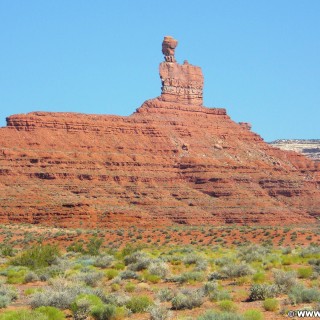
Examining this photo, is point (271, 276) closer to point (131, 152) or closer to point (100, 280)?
point (100, 280)

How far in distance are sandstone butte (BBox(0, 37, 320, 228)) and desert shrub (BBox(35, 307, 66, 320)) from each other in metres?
50.9

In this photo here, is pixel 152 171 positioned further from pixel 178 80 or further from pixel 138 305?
pixel 138 305

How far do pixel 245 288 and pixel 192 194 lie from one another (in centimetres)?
7054

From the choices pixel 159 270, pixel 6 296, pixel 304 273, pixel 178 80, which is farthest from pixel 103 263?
A: pixel 178 80

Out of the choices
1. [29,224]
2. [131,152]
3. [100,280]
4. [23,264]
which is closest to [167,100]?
[131,152]

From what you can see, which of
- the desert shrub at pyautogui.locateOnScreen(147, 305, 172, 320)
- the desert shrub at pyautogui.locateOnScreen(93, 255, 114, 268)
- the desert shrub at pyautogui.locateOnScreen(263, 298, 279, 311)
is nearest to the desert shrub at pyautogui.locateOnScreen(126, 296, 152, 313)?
the desert shrub at pyautogui.locateOnScreen(147, 305, 172, 320)

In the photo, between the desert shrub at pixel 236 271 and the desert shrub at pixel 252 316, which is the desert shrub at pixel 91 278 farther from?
the desert shrub at pixel 252 316

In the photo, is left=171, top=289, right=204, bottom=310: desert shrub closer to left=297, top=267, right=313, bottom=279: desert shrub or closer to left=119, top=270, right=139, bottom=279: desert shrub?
left=297, top=267, right=313, bottom=279: desert shrub

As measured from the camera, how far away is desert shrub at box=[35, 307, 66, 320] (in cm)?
1639

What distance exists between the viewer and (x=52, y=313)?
16.5 meters

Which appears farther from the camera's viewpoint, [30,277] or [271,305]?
[30,277]

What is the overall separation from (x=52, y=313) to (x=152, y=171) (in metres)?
78.6

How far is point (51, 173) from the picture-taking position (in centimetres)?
8450

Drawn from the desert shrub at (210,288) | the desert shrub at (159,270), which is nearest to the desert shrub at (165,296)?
the desert shrub at (210,288)
